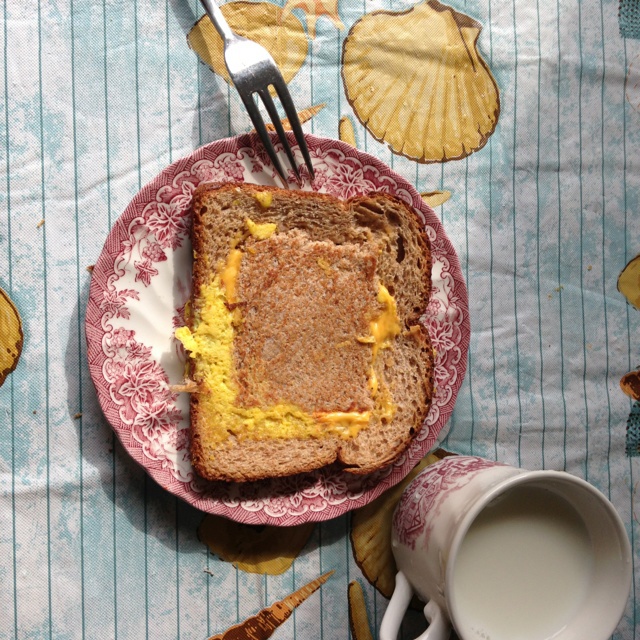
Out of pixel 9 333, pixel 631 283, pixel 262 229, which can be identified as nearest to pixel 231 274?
pixel 262 229

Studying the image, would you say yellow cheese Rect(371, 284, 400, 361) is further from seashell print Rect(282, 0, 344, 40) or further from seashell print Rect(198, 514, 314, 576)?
seashell print Rect(282, 0, 344, 40)

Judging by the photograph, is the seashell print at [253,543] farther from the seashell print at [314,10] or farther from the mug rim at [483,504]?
the seashell print at [314,10]

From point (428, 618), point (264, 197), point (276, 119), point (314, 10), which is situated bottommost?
point (428, 618)

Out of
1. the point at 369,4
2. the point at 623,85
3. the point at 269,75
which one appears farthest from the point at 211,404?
the point at 623,85

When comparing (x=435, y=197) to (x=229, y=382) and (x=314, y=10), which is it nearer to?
(x=314, y=10)

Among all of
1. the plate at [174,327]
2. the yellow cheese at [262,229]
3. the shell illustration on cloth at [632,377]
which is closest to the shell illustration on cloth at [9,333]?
the plate at [174,327]
